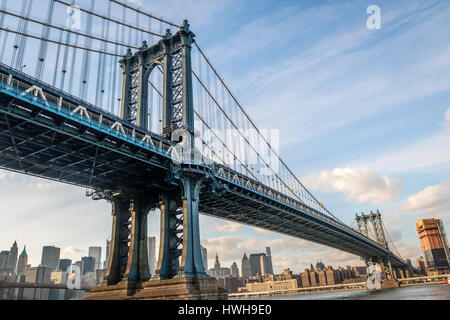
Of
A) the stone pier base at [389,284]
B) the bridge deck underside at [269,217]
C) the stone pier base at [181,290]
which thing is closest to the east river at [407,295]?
the bridge deck underside at [269,217]

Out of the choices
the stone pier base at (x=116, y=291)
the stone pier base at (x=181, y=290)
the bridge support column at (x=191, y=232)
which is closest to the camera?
the stone pier base at (x=181, y=290)

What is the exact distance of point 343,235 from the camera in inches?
3789

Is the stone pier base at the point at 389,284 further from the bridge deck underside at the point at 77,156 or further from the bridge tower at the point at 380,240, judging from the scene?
the bridge deck underside at the point at 77,156

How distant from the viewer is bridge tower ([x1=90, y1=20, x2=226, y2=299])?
1494 inches

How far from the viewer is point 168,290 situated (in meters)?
36.6

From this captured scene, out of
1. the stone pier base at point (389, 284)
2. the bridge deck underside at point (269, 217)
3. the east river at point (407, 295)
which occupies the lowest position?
the east river at point (407, 295)

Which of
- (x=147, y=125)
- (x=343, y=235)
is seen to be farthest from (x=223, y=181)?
(x=343, y=235)

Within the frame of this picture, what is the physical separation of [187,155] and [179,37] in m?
17.8

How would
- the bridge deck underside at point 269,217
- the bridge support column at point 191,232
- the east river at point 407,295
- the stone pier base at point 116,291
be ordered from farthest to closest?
the bridge deck underside at point 269,217
the east river at point 407,295
the stone pier base at point 116,291
the bridge support column at point 191,232

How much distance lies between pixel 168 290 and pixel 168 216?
28.7 feet

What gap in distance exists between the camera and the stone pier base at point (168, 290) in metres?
35.8

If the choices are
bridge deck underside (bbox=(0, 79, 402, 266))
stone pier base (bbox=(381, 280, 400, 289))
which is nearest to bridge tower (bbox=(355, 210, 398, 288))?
stone pier base (bbox=(381, 280, 400, 289))

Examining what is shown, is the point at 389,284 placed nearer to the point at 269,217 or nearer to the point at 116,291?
the point at 269,217

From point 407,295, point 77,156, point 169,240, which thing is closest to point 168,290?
point 169,240
